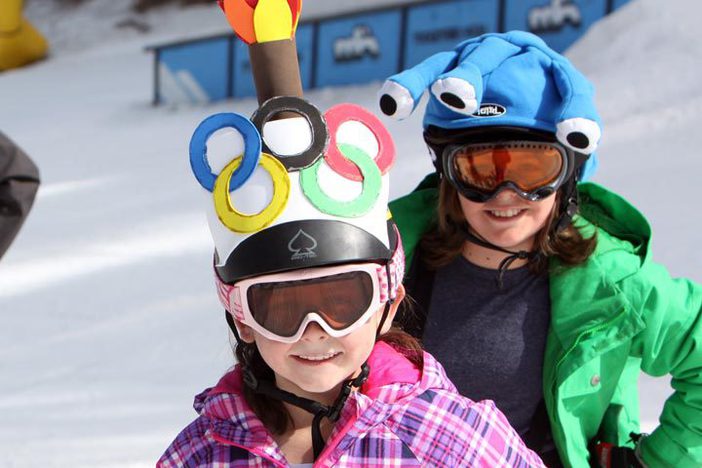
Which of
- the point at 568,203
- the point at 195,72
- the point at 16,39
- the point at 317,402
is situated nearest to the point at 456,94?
the point at 568,203

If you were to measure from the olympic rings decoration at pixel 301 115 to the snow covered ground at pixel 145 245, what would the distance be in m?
2.84

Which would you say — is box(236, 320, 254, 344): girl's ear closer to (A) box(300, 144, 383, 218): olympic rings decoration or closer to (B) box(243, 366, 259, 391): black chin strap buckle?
(B) box(243, 366, 259, 391): black chin strap buckle

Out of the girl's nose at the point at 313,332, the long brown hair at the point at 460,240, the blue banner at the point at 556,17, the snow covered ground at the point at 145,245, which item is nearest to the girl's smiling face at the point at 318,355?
the girl's nose at the point at 313,332

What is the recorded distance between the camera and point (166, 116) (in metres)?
12.3

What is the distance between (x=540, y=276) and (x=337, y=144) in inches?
38.5

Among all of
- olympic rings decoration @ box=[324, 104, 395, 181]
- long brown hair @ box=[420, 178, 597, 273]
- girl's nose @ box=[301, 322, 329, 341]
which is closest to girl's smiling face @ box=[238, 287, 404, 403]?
girl's nose @ box=[301, 322, 329, 341]

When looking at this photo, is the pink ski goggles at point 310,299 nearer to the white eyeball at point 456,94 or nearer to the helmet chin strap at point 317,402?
the helmet chin strap at point 317,402

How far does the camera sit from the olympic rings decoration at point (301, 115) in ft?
6.25

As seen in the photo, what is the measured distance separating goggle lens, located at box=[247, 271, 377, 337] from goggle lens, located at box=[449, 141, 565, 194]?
77 centimetres

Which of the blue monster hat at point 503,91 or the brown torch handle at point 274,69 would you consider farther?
the blue monster hat at point 503,91

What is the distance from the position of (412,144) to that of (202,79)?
5246 mm

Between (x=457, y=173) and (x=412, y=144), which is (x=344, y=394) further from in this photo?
(x=412, y=144)

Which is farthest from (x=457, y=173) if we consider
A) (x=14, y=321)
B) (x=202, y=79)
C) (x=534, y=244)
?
(x=202, y=79)

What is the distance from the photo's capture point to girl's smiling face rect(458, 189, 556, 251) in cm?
264
